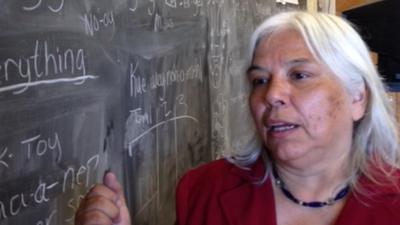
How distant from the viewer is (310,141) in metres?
1.37

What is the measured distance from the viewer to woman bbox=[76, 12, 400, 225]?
4.47ft

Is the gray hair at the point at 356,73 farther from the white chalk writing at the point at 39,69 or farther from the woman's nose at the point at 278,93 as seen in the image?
the white chalk writing at the point at 39,69

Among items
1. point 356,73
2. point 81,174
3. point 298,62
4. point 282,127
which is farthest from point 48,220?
point 356,73

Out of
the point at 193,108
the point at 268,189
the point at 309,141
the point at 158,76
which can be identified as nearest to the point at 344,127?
the point at 309,141

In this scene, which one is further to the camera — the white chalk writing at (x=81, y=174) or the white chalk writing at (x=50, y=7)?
the white chalk writing at (x=81, y=174)

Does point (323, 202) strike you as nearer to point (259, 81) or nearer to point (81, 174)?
point (259, 81)

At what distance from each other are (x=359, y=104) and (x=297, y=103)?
22 centimetres

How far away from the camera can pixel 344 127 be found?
143cm

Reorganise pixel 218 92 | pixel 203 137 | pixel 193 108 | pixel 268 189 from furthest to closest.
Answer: pixel 218 92 → pixel 203 137 → pixel 193 108 → pixel 268 189

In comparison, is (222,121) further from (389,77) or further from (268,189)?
(268,189)

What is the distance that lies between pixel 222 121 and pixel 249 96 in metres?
1.22

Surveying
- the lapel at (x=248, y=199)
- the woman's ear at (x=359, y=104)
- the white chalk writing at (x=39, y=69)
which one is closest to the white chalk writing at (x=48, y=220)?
the white chalk writing at (x=39, y=69)

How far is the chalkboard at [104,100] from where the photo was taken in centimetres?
118

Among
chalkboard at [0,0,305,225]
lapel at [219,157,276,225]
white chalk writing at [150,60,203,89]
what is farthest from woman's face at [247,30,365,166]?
white chalk writing at [150,60,203,89]
